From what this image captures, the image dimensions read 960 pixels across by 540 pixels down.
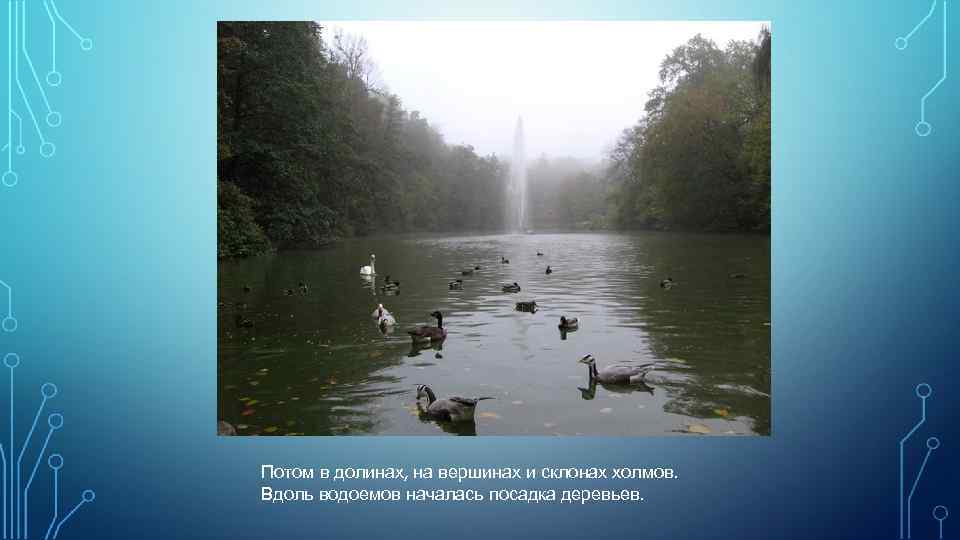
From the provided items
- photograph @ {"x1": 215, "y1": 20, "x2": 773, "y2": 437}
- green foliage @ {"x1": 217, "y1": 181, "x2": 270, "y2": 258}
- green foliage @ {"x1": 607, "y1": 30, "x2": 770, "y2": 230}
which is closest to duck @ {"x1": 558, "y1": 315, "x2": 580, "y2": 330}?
photograph @ {"x1": 215, "y1": 20, "x2": 773, "y2": 437}

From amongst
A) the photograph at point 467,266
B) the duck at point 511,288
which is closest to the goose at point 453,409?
the photograph at point 467,266

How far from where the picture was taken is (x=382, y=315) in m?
13.5

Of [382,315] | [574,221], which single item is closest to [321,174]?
[382,315]

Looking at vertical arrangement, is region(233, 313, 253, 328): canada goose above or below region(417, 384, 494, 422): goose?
above

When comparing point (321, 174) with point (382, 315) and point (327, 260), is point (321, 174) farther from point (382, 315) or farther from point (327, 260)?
point (382, 315)

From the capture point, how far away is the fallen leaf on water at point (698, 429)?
7318 mm

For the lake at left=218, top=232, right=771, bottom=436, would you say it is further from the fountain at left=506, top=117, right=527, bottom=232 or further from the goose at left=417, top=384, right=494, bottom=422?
the fountain at left=506, top=117, right=527, bottom=232

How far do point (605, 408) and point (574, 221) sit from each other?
3836 centimetres

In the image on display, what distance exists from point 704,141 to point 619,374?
33009 millimetres

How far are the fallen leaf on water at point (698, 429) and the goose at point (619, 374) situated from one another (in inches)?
65.1

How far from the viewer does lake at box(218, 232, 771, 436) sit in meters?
7.75

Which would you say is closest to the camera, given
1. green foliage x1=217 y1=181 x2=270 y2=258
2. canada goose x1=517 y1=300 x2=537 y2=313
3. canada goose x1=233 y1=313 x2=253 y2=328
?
canada goose x1=233 y1=313 x2=253 y2=328

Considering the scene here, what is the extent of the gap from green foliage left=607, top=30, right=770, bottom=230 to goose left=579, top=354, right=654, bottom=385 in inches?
1050

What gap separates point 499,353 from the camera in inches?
423
